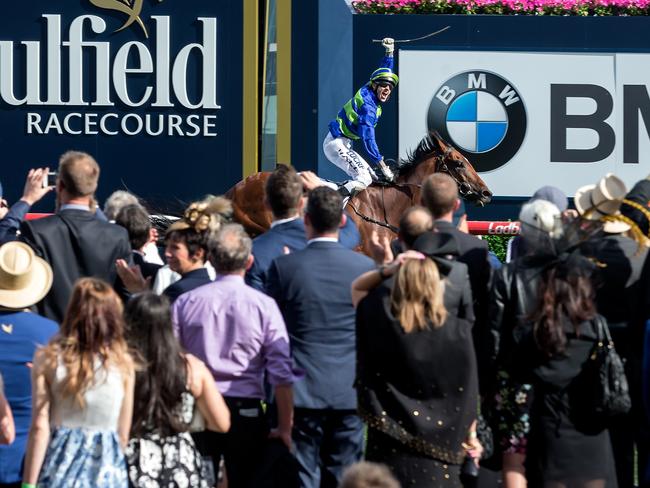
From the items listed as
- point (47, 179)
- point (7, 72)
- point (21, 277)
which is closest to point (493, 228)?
point (7, 72)

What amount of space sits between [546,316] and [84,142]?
8.71 meters

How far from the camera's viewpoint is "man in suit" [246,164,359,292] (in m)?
5.94

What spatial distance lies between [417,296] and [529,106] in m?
9.06

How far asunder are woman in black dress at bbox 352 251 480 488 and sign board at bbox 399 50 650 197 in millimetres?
8754

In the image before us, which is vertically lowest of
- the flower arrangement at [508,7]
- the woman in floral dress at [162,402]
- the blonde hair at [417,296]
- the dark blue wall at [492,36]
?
the woman in floral dress at [162,402]

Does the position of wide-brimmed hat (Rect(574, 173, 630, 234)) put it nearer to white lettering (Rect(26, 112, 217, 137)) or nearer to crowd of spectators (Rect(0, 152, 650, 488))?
crowd of spectators (Rect(0, 152, 650, 488))

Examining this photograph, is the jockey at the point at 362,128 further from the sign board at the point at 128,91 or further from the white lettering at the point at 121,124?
the white lettering at the point at 121,124

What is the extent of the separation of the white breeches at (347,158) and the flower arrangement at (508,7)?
2200 millimetres

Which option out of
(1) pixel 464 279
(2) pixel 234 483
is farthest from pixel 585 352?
(2) pixel 234 483

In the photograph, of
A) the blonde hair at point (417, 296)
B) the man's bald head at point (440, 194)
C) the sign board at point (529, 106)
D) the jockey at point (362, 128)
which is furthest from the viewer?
the sign board at point (529, 106)

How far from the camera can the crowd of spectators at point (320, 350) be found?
15.1 feet

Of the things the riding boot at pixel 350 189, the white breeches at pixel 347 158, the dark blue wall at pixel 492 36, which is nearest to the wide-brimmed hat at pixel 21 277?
the riding boot at pixel 350 189

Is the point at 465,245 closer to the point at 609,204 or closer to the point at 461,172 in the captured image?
the point at 609,204

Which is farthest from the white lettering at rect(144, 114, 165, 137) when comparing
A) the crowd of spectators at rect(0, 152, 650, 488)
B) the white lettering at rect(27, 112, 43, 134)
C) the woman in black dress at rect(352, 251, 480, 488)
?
the woman in black dress at rect(352, 251, 480, 488)
